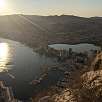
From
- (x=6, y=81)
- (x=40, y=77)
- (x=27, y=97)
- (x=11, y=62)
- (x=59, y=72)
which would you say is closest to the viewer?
(x=27, y=97)

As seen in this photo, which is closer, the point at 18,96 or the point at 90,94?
the point at 90,94

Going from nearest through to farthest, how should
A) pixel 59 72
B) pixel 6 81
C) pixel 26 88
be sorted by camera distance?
pixel 26 88 < pixel 6 81 < pixel 59 72

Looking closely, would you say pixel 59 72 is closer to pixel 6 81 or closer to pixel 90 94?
pixel 6 81

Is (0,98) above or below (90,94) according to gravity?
below

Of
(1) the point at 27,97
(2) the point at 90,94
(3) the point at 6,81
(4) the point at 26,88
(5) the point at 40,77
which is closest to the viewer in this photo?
(2) the point at 90,94

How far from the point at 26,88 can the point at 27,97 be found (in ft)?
32.7

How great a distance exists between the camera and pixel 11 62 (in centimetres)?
15475

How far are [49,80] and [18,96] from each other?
25.3 m

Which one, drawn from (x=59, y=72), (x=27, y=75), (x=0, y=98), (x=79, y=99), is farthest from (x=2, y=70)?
(x=79, y=99)

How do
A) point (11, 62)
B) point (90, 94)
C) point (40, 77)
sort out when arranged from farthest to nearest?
point (11, 62) → point (40, 77) → point (90, 94)

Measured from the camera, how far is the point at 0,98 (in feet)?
242

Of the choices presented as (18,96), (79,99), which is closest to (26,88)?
(18,96)

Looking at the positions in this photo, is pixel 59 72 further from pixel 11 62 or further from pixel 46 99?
pixel 46 99

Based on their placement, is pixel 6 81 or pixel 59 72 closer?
pixel 6 81
